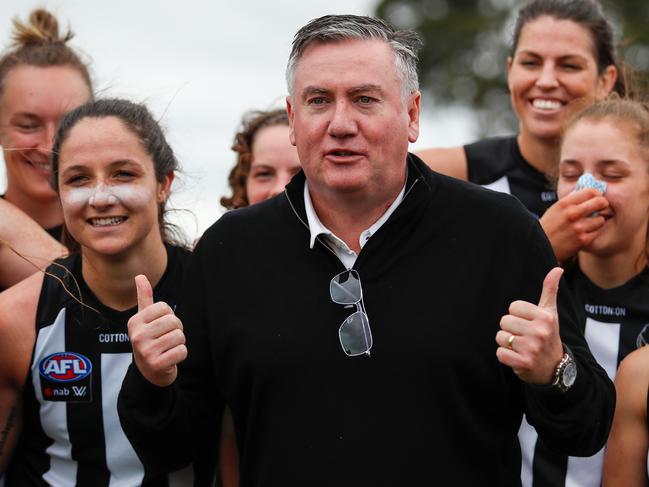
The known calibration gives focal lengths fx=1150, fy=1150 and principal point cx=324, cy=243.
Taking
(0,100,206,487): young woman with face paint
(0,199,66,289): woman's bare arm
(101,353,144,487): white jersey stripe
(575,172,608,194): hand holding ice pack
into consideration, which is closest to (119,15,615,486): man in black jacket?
(101,353,144,487): white jersey stripe

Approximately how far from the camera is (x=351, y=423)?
11.4 feet

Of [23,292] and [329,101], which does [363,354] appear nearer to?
[329,101]

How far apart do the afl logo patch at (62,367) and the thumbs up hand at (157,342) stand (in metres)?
0.66

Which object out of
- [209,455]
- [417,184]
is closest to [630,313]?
[417,184]

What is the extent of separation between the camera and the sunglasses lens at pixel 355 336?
3.50m

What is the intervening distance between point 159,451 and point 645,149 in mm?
2236

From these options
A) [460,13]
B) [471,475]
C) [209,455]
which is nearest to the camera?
[471,475]

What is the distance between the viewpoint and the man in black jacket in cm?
346

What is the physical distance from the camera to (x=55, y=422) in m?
4.16

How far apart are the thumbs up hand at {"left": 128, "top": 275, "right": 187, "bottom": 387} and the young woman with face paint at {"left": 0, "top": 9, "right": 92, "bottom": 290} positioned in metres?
1.69

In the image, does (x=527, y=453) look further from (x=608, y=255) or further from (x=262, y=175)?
(x=262, y=175)

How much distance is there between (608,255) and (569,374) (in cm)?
123

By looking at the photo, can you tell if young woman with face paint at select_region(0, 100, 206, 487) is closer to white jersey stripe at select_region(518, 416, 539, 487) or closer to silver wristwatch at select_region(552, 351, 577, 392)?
white jersey stripe at select_region(518, 416, 539, 487)

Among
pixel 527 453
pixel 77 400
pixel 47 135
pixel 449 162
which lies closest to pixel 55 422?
Result: pixel 77 400
